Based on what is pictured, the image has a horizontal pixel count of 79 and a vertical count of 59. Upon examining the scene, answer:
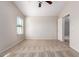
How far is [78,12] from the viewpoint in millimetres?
5129

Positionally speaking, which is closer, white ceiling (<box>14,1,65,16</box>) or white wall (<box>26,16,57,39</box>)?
white ceiling (<box>14,1,65,16</box>)

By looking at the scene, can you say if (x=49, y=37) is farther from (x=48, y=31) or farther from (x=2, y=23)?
(x=2, y=23)

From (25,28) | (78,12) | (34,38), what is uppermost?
(78,12)

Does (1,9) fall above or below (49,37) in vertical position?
above

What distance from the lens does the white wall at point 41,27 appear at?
36.8 feet

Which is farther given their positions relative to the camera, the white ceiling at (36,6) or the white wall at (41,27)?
the white wall at (41,27)

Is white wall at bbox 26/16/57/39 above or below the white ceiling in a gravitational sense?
below

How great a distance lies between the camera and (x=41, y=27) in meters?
11.3

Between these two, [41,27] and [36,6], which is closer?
[36,6]

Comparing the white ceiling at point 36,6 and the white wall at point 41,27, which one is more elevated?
the white ceiling at point 36,6

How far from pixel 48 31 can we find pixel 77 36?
610cm

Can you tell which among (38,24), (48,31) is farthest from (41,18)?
(48,31)

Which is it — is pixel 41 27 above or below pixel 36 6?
→ below

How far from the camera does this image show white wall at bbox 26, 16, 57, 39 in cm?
1121
